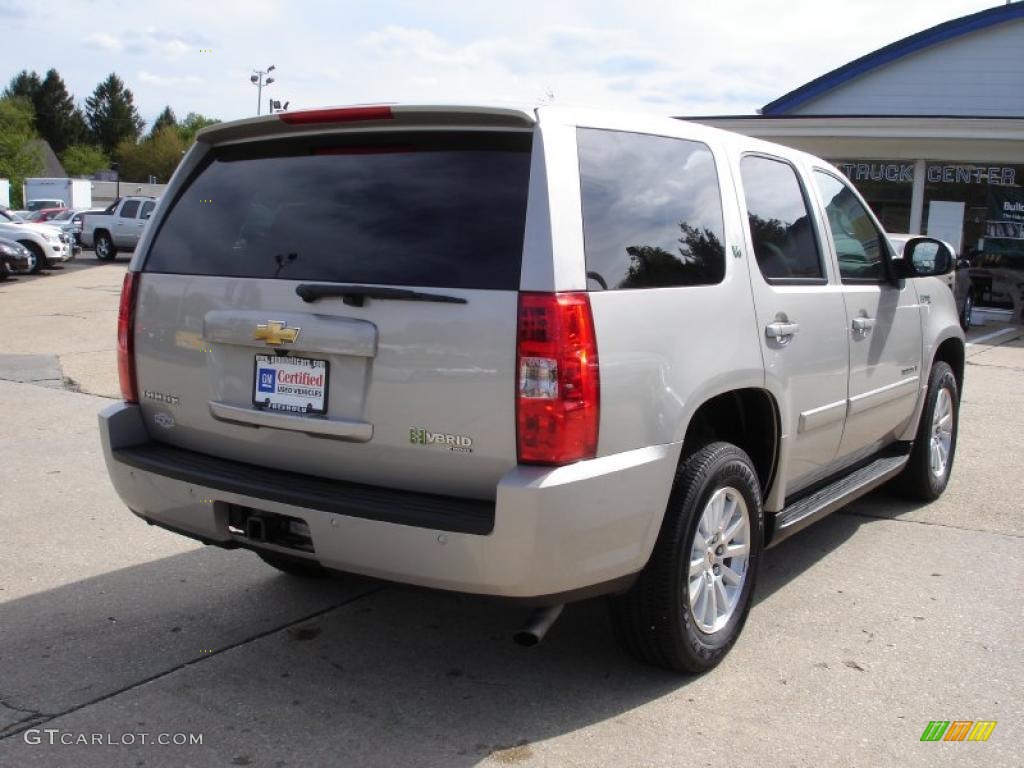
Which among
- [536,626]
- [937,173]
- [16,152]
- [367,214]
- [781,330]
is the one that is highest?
[16,152]

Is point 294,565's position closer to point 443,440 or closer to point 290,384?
point 290,384

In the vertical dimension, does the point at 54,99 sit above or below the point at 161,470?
above

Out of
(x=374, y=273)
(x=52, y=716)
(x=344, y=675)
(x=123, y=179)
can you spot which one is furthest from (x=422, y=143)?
(x=123, y=179)

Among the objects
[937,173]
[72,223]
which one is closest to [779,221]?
[937,173]

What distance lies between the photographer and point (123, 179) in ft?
372

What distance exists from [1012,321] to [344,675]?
1718 cm

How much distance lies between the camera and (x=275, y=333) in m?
3.34

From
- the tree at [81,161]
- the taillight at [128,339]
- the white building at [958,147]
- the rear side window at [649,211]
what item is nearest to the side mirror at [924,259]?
the rear side window at [649,211]

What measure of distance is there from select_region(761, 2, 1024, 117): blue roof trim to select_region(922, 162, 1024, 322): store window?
4.50 meters

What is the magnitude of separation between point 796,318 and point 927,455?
7.13ft

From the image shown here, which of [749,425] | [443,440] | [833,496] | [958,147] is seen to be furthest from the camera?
[958,147]

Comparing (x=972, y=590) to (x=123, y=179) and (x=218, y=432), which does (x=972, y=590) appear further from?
(x=123, y=179)

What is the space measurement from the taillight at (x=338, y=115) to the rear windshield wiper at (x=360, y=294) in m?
0.59

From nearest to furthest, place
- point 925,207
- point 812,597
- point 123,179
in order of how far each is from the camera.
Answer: point 812,597 < point 925,207 < point 123,179
